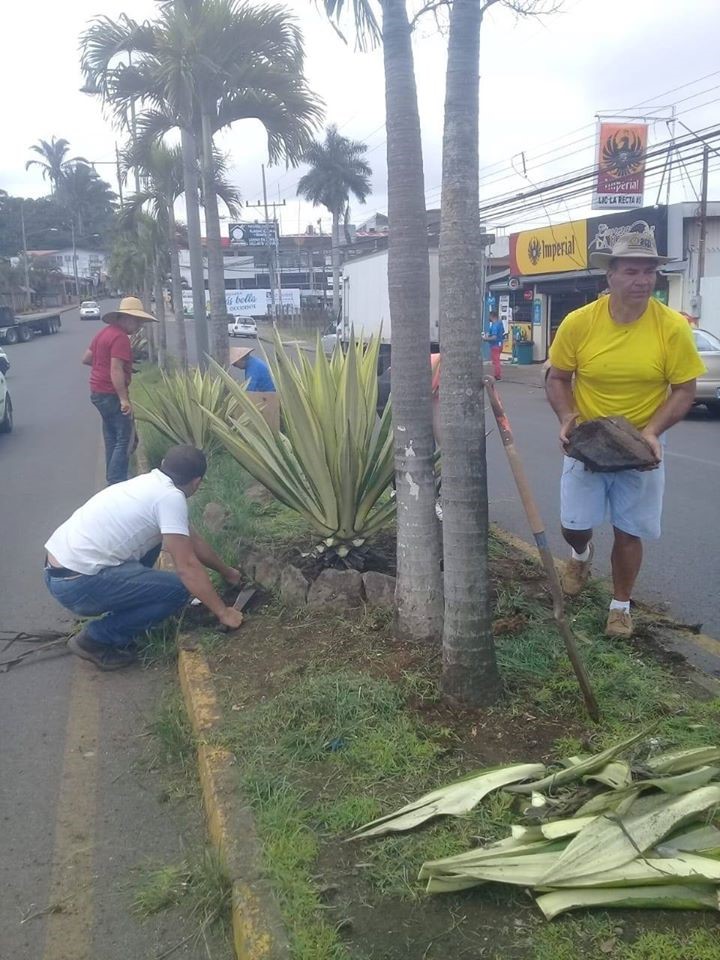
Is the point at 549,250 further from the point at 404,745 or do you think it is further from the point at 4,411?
the point at 404,745

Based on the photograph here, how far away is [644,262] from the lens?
4.30 m

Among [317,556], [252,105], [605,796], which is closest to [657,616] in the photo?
[317,556]

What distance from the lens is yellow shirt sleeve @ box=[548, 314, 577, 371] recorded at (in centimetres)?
461

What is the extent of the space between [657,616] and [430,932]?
3017mm

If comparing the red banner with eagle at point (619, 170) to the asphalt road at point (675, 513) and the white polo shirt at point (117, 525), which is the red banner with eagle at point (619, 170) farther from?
the white polo shirt at point (117, 525)

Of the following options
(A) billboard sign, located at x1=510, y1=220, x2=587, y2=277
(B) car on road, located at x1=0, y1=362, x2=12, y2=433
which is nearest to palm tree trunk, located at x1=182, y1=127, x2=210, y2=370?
(B) car on road, located at x1=0, y1=362, x2=12, y2=433

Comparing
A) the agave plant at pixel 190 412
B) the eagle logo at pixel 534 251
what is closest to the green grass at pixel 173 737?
the agave plant at pixel 190 412

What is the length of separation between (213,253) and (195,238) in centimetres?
168

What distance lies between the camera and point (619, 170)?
24719mm

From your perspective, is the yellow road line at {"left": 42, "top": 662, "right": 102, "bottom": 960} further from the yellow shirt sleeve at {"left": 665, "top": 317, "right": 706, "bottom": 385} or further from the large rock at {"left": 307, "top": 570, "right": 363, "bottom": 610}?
the yellow shirt sleeve at {"left": 665, "top": 317, "right": 706, "bottom": 385}

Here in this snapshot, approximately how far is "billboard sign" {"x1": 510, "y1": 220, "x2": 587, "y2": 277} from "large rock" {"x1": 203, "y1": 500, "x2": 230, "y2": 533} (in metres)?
22.2

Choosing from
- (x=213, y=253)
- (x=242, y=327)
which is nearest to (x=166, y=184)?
(x=213, y=253)

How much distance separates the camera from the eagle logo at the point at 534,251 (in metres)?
29.9

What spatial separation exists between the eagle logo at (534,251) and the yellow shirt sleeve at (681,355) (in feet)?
87.1
